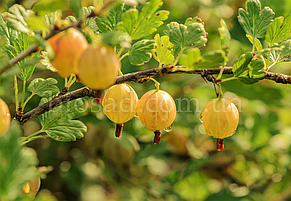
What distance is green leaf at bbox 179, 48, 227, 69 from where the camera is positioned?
16.5 inches

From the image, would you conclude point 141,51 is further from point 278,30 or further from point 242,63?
point 278,30

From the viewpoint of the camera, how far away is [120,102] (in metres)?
0.53

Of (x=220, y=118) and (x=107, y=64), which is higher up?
(x=107, y=64)

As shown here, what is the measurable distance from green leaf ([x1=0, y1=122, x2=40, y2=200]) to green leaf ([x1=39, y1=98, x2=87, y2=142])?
256 millimetres

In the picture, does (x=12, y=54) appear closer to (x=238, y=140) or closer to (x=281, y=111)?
(x=238, y=140)

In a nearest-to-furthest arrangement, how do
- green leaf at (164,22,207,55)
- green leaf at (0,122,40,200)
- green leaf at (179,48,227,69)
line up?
1. green leaf at (0,122,40,200)
2. green leaf at (179,48,227,69)
3. green leaf at (164,22,207,55)

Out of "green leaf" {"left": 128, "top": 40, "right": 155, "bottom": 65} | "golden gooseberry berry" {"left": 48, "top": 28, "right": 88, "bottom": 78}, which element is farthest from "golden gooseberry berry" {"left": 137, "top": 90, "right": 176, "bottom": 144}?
"golden gooseberry berry" {"left": 48, "top": 28, "right": 88, "bottom": 78}

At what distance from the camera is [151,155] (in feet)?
4.52

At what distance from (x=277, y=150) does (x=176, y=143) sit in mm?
588

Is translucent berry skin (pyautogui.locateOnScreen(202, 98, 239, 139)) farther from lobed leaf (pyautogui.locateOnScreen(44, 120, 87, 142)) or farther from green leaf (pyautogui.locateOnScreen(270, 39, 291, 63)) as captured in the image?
lobed leaf (pyautogui.locateOnScreen(44, 120, 87, 142))

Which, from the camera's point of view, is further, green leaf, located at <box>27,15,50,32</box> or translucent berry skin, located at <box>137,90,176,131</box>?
translucent berry skin, located at <box>137,90,176,131</box>

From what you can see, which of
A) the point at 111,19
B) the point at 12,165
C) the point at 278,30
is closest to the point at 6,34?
the point at 111,19

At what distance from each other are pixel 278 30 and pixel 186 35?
21 cm

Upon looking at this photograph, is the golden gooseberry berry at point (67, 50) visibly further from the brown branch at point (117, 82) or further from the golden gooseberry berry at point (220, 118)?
the golden gooseberry berry at point (220, 118)
